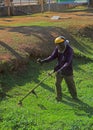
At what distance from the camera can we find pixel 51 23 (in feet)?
66.4

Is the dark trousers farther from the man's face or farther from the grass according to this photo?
the man's face

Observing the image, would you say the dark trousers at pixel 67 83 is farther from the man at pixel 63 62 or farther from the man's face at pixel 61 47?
the man's face at pixel 61 47

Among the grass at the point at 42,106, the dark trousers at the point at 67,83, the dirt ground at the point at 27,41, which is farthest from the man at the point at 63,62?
the dirt ground at the point at 27,41

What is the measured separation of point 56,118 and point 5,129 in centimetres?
127

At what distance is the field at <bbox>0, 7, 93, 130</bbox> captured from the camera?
9.27 meters

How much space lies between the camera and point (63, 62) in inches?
416

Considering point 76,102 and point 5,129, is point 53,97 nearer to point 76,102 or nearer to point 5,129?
point 76,102

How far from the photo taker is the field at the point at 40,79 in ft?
30.4

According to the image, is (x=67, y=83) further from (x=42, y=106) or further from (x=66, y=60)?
(x=42, y=106)

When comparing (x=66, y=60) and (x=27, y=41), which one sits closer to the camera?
(x=66, y=60)

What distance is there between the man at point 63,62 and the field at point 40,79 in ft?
1.14

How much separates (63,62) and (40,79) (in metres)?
2.43

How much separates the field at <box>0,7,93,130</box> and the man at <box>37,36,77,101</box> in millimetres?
349

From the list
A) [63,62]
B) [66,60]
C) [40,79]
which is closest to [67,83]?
[63,62]
